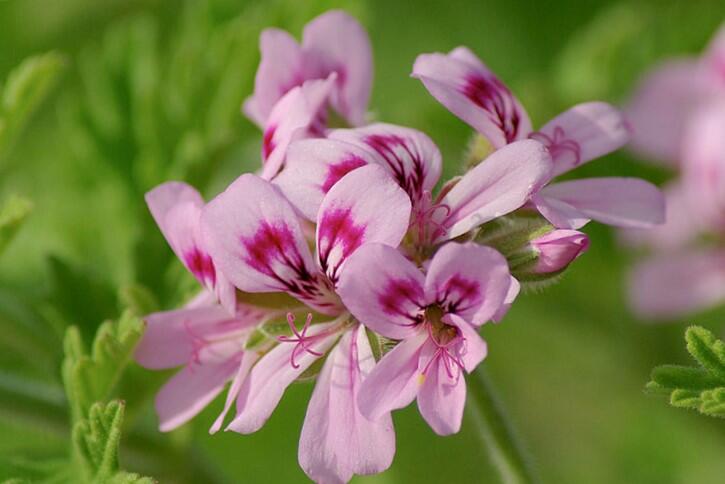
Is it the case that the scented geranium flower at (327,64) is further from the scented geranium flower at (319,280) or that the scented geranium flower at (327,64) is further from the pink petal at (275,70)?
the scented geranium flower at (319,280)

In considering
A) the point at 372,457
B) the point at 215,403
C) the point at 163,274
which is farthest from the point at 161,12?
the point at 372,457

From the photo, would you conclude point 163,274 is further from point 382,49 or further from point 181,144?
point 382,49

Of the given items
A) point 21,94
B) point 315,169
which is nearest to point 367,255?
point 315,169

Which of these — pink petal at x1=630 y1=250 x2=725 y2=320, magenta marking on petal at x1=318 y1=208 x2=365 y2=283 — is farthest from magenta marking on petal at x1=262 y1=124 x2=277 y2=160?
pink petal at x1=630 y1=250 x2=725 y2=320

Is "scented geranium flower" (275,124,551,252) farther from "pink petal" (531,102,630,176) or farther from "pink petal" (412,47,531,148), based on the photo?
"pink petal" (531,102,630,176)

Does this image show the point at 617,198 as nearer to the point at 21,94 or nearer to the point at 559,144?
the point at 559,144
